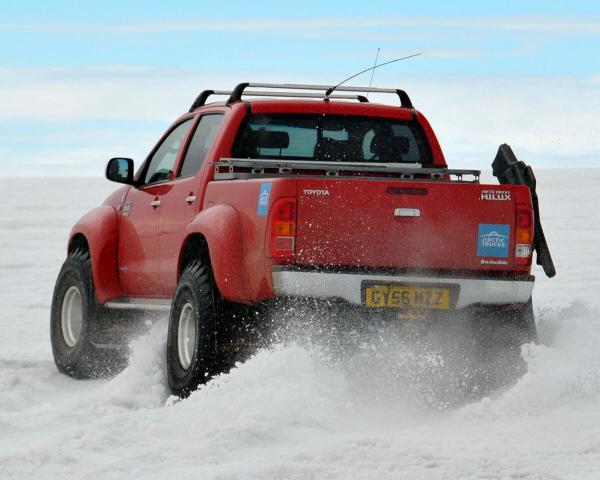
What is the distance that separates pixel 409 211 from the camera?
6211 mm

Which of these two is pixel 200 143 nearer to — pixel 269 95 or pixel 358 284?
pixel 269 95

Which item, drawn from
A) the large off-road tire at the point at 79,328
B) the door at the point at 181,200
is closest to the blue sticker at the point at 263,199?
the door at the point at 181,200

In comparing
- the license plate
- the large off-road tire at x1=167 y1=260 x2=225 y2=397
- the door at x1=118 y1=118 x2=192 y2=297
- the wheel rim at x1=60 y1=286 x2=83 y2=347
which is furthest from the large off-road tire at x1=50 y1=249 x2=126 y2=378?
the license plate

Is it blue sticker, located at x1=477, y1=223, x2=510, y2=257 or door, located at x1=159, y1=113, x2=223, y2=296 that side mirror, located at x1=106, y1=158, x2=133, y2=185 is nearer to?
door, located at x1=159, y1=113, x2=223, y2=296

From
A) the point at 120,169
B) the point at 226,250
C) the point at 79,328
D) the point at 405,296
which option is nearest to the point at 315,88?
the point at 120,169

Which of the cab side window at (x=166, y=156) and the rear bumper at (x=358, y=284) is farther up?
the cab side window at (x=166, y=156)

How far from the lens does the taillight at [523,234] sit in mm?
6426

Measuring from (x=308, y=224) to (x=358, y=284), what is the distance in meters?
0.40

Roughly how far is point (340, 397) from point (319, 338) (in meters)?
0.33

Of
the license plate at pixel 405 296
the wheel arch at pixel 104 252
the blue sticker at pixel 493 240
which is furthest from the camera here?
the wheel arch at pixel 104 252

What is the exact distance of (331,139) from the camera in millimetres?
7621

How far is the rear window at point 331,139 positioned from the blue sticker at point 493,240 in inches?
58.5

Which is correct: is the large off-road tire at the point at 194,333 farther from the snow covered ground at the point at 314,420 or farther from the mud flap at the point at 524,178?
the mud flap at the point at 524,178

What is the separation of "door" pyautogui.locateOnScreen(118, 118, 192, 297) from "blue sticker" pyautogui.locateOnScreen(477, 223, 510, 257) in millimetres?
2384
